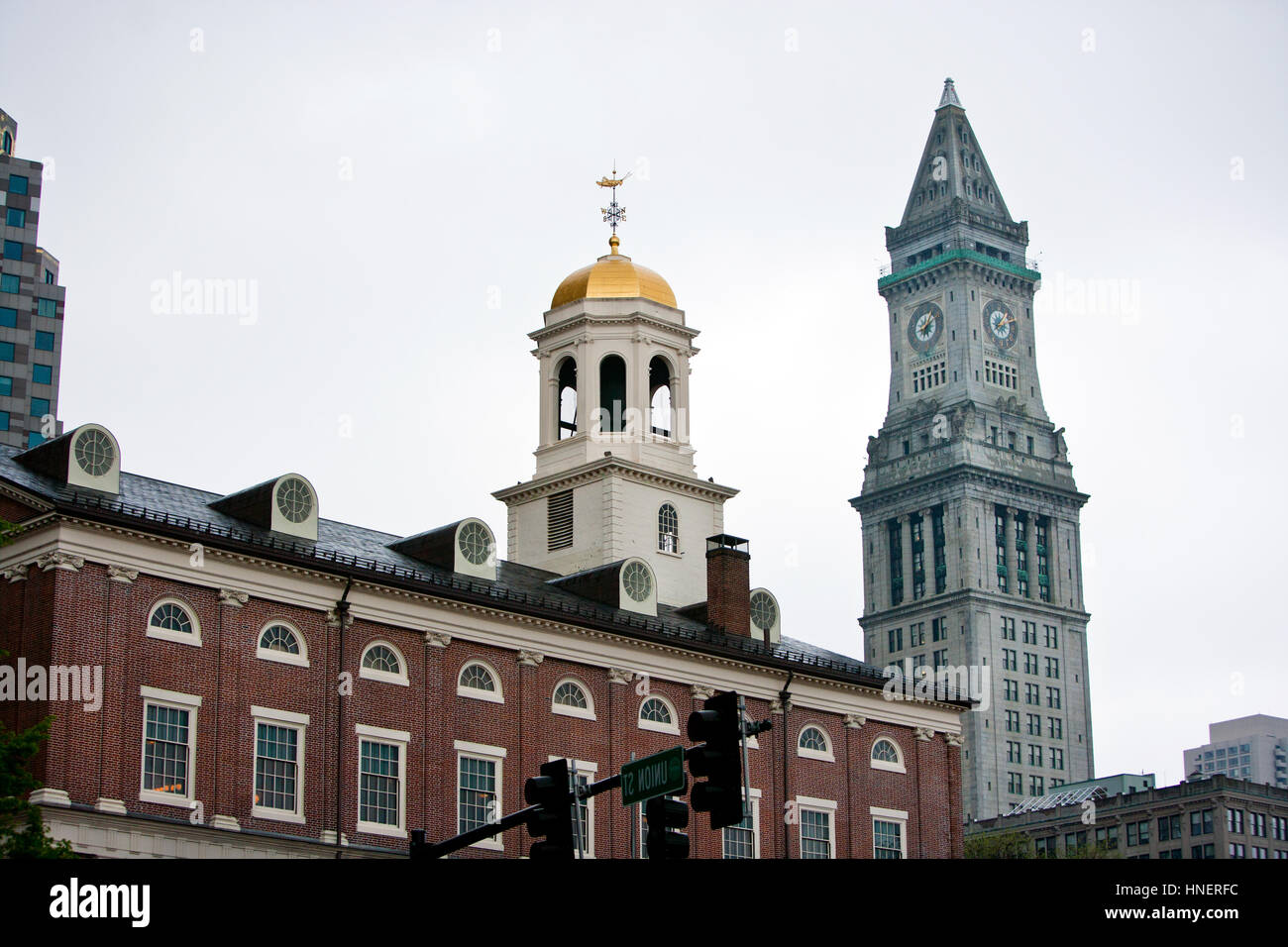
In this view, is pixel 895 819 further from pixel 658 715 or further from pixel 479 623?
pixel 479 623

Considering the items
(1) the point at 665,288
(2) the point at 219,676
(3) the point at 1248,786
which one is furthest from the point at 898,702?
(3) the point at 1248,786

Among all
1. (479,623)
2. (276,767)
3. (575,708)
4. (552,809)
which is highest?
(479,623)

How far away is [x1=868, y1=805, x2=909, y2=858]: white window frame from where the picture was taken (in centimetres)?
7581

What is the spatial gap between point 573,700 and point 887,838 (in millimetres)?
14871

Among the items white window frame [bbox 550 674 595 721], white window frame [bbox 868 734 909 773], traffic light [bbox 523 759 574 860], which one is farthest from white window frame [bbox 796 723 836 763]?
traffic light [bbox 523 759 574 860]

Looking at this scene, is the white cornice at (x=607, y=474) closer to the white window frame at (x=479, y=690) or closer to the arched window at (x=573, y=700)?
the arched window at (x=573, y=700)

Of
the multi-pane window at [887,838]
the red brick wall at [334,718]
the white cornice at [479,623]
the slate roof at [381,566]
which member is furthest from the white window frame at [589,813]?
the multi-pane window at [887,838]

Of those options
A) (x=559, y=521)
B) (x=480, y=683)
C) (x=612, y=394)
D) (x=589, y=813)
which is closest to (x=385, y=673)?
(x=480, y=683)

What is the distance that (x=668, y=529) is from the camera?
83812 millimetres

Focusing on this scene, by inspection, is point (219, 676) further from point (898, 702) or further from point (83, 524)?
point (898, 702)

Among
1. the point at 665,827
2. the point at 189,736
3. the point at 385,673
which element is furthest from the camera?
the point at 385,673

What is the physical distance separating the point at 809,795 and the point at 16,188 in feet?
348

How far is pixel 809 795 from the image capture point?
73.9 metres
